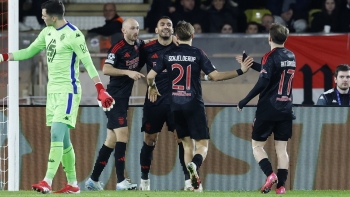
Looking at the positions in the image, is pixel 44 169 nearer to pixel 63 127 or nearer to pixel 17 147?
pixel 17 147

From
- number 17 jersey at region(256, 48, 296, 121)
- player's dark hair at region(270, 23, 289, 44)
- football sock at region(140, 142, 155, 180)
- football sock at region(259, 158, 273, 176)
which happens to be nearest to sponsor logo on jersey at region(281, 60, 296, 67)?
number 17 jersey at region(256, 48, 296, 121)

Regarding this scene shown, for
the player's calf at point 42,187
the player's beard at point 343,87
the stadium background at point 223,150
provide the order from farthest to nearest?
the player's beard at point 343,87, the stadium background at point 223,150, the player's calf at point 42,187

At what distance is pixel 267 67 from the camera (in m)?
9.16

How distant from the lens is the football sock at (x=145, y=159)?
34.9ft

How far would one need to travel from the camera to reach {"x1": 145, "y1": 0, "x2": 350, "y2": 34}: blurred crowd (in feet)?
50.0

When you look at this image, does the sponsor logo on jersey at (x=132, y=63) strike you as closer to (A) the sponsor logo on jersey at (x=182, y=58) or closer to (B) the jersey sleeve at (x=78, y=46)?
(A) the sponsor logo on jersey at (x=182, y=58)

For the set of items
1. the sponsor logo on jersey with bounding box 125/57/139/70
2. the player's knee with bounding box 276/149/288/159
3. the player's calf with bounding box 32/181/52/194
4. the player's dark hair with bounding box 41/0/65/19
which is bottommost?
the player's calf with bounding box 32/181/52/194

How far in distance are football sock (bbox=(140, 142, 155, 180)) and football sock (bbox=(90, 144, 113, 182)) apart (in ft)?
1.30

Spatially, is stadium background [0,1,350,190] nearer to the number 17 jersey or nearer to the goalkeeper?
the number 17 jersey

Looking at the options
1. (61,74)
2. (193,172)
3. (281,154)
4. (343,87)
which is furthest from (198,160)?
(343,87)

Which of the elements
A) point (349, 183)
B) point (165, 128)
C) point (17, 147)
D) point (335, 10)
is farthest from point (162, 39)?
point (335, 10)

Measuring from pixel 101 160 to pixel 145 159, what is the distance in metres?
0.54

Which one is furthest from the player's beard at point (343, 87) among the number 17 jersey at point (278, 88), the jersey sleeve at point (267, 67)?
the jersey sleeve at point (267, 67)

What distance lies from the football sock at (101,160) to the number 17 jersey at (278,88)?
208cm
